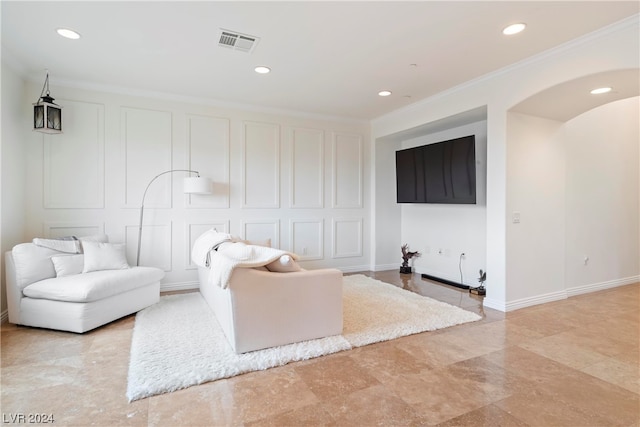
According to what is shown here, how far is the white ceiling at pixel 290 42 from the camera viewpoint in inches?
97.7

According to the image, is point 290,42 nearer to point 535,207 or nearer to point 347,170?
point 347,170

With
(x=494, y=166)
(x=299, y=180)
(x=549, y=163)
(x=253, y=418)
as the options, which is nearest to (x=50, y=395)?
(x=253, y=418)

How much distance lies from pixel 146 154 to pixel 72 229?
4.12ft

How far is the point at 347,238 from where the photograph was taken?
18.9 ft

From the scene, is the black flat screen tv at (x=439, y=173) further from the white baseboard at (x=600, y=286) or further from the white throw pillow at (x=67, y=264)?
the white throw pillow at (x=67, y=264)

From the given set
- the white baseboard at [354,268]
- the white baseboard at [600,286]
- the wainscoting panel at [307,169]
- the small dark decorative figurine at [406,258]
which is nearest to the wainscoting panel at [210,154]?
the wainscoting panel at [307,169]

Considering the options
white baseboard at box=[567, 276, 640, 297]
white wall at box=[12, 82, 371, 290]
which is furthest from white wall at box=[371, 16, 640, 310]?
white wall at box=[12, 82, 371, 290]

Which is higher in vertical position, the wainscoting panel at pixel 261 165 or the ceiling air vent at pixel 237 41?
the ceiling air vent at pixel 237 41

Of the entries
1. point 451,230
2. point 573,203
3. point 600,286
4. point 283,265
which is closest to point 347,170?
point 451,230

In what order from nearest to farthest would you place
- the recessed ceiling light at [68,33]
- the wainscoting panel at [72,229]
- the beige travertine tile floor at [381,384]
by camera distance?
the beige travertine tile floor at [381,384] → the recessed ceiling light at [68,33] → the wainscoting panel at [72,229]

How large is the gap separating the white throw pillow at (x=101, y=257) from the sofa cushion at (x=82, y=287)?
136mm

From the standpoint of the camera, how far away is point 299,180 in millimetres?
5367

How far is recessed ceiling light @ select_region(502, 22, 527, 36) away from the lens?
2684 millimetres

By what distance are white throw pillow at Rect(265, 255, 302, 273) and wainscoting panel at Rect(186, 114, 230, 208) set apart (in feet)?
7.82
